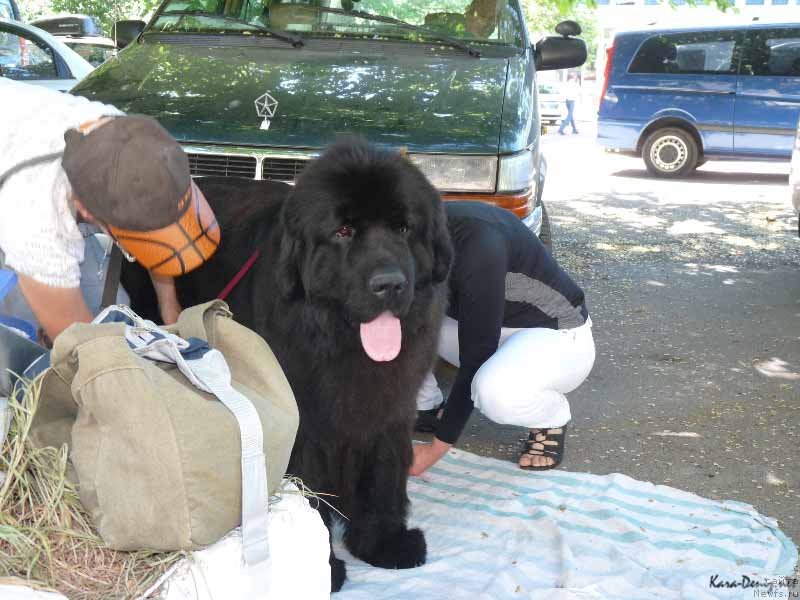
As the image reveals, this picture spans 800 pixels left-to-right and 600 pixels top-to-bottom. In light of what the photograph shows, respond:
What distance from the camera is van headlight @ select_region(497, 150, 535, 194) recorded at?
4.11 metres

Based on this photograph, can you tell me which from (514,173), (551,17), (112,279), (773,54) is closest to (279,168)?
(514,173)

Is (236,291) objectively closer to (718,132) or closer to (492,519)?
(492,519)

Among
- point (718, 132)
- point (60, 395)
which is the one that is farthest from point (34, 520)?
point (718, 132)

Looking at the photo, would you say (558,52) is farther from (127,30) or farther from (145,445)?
(145,445)

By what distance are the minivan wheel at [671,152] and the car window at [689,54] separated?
903 mm

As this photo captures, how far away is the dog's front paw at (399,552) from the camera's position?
294 centimetres

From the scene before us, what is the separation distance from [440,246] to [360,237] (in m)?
0.30

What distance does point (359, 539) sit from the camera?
302cm

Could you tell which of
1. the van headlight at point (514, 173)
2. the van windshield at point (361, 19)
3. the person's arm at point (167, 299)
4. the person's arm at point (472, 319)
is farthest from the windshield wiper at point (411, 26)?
the person's arm at point (167, 299)

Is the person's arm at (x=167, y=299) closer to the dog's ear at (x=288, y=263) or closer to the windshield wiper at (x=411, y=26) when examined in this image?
the dog's ear at (x=288, y=263)

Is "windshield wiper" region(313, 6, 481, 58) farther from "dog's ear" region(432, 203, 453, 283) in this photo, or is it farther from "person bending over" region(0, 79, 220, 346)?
"person bending over" region(0, 79, 220, 346)

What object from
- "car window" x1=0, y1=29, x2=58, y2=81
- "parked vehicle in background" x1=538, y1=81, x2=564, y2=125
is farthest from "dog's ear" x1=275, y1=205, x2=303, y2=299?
"parked vehicle in background" x1=538, y1=81, x2=564, y2=125

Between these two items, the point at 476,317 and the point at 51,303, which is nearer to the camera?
the point at 51,303

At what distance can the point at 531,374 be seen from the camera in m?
3.48
